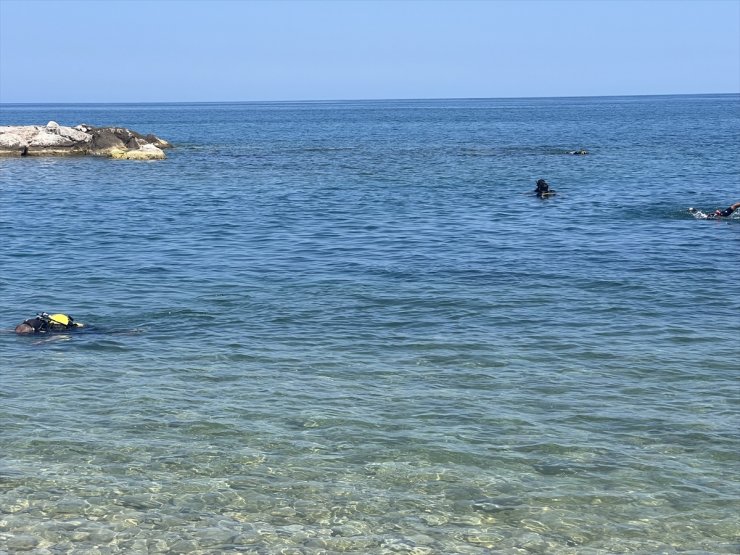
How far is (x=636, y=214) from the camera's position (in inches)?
1542

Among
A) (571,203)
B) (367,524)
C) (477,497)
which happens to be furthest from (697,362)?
(571,203)

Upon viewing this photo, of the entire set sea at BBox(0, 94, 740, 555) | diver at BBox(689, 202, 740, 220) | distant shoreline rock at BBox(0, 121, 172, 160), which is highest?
distant shoreline rock at BBox(0, 121, 172, 160)

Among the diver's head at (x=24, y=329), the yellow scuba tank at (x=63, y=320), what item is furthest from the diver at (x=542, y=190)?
the diver's head at (x=24, y=329)

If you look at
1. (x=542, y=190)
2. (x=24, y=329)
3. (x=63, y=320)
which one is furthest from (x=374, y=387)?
(x=542, y=190)

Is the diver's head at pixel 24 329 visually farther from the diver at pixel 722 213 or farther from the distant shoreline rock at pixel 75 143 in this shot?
the distant shoreline rock at pixel 75 143

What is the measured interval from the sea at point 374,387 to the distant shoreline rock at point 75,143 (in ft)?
121

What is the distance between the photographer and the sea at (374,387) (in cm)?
1146

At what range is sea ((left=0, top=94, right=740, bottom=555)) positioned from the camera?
1146 cm

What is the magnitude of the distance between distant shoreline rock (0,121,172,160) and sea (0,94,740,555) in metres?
37.0

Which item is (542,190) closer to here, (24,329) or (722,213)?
(722,213)

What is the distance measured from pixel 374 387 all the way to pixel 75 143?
66.7 meters

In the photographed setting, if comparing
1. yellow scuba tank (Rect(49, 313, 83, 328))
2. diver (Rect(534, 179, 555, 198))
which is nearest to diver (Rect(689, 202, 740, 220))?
diver (Rect(534, 179, 555, 198))

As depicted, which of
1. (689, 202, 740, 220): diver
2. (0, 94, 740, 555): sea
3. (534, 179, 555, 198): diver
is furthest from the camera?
(534, 179, 555, 198): diver

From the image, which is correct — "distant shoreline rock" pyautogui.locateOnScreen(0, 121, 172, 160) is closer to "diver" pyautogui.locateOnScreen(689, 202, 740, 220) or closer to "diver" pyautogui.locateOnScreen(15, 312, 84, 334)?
"diver" pyautogui.locateOnScreen(689, 202, 740, 220)
